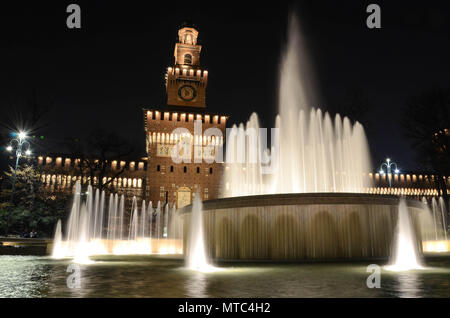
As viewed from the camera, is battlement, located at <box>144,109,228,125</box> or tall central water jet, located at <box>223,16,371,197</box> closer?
tall central water jet, located at <box>223,16,371,197</box>

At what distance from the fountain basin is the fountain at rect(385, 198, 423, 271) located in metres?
0.19

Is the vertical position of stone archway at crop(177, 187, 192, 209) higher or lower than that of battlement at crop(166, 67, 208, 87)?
lower

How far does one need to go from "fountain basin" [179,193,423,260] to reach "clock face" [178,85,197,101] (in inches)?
1840

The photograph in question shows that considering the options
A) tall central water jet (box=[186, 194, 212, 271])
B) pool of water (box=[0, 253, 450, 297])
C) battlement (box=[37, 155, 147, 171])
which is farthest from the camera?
battlement (box=[37, 155, 147, 171])

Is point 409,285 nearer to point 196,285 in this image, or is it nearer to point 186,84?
point 196,285

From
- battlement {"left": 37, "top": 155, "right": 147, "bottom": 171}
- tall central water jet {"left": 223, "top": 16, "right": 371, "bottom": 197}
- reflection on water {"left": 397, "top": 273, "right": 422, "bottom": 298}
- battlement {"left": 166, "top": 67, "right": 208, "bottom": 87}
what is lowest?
reflection on water {"left": 397, "top": 273, "right": 422, "bottom": 298}

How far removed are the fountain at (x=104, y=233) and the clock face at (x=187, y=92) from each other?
19.9 meters

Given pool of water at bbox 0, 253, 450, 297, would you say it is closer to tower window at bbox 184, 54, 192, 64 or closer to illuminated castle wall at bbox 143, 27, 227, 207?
illuminated castle wall at bbox 143, 27, 227, 207

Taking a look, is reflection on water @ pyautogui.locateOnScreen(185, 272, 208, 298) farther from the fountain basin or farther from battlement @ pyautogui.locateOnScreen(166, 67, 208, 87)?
battlement @ pyautogui.locateOnScreen(166, 67, 208, 87)

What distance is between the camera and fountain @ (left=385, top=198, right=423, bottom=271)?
1046cm

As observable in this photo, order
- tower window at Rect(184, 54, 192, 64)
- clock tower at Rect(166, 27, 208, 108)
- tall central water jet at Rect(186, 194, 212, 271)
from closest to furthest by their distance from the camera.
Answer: tall central water jet at Rect(186, 194, 212, 271)
clock tower at Rect(166, 27, 208, 108)
tower window at Rect(184, 54, 192, 64)

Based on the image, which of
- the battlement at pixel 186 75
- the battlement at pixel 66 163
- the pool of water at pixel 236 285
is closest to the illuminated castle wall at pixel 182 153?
the battlement at pixel 66 163

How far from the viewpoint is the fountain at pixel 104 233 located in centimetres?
2098


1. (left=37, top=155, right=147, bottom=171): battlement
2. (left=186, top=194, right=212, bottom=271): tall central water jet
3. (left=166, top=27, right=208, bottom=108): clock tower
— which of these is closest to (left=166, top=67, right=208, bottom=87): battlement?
(left=166, top=27, right=208, bottom=108): clock tower
